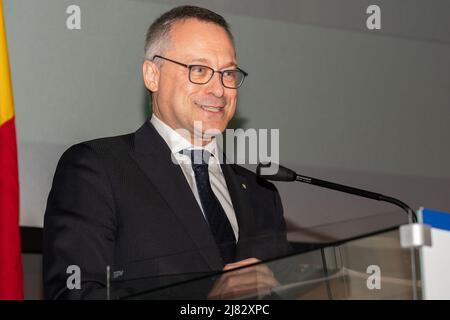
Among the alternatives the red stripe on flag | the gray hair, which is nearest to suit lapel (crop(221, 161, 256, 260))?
the gray hair

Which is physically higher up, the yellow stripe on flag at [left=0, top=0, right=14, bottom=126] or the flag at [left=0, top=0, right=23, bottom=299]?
the yellow stripe on flag at [left=0, top=0, right=14, bottom=126]

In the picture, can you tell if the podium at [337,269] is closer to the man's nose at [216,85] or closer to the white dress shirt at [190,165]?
the white dress shirt at [190,165]

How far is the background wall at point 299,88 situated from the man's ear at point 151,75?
0.86m

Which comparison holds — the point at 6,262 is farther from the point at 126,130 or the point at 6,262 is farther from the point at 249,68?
the point at 249,68

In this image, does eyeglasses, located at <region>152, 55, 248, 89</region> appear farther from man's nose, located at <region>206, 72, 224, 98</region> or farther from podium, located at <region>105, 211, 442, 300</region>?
podium, located at <region>105, 211, 442, 300</region>

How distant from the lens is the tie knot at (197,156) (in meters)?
2.92

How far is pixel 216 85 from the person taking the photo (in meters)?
2.94

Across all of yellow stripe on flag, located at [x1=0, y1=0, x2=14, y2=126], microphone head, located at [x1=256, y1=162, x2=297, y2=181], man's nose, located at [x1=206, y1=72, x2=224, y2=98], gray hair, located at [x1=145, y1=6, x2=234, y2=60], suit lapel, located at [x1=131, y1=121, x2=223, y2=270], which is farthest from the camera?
yellow stripe on flag, located at [x1=0, y1=0, x2=14, y2=126]

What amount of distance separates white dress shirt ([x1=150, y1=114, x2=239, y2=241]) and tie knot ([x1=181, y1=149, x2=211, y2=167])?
0.01 metres

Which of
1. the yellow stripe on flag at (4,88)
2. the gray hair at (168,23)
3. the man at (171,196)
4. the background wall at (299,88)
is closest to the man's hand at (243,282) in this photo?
the man at (171,196)

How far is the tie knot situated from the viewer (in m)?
2.92

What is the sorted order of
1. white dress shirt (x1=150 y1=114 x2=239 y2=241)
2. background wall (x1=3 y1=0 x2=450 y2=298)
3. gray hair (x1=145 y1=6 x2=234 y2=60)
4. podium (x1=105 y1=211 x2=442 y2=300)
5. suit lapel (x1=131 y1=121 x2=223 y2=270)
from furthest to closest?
background wall (x1=3 y1=0 x2=450 y2=298), gray hair (x1=145 y1=6 x2=234 y2=60), white dress shirt (x1=150 y1=114 x2=239 y2=241), suit lapel (x1=131 y1=121 x2=223 y2=270), podium (x1=105 y1=211 x2=442 y2=300)

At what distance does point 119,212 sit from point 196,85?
627 mm

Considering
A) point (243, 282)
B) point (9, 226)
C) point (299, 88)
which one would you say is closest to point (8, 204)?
point (9, 226)
